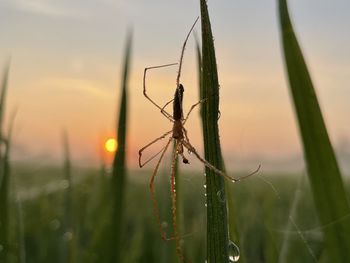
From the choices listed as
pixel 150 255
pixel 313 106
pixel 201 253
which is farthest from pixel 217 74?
pixel 201 253

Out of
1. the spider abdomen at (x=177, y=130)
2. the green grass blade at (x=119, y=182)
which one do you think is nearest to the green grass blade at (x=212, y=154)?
the spider abdomen at (x=177, y=130)

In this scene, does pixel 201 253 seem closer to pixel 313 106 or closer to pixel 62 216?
pixel 62 216

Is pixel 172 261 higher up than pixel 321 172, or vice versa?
pixel 321 172

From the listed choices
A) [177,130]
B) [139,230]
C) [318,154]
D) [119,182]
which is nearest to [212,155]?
[318,154]

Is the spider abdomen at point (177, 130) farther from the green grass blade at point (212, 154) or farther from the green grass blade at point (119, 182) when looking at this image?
the green grass blade at point (212, 154)

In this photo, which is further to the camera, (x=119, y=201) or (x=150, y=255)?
(x=150, y=255)

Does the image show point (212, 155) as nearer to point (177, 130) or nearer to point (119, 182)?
point (177, 130)

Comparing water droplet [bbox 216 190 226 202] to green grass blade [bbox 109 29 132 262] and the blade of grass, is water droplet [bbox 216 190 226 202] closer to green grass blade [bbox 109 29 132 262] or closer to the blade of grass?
the blade of grass

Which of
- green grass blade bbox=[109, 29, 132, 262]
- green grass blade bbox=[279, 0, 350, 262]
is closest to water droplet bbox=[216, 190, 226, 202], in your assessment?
green grass blade bbox=[279, 0, 350, 262]

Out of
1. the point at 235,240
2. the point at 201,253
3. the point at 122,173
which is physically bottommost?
the point at 201,253
